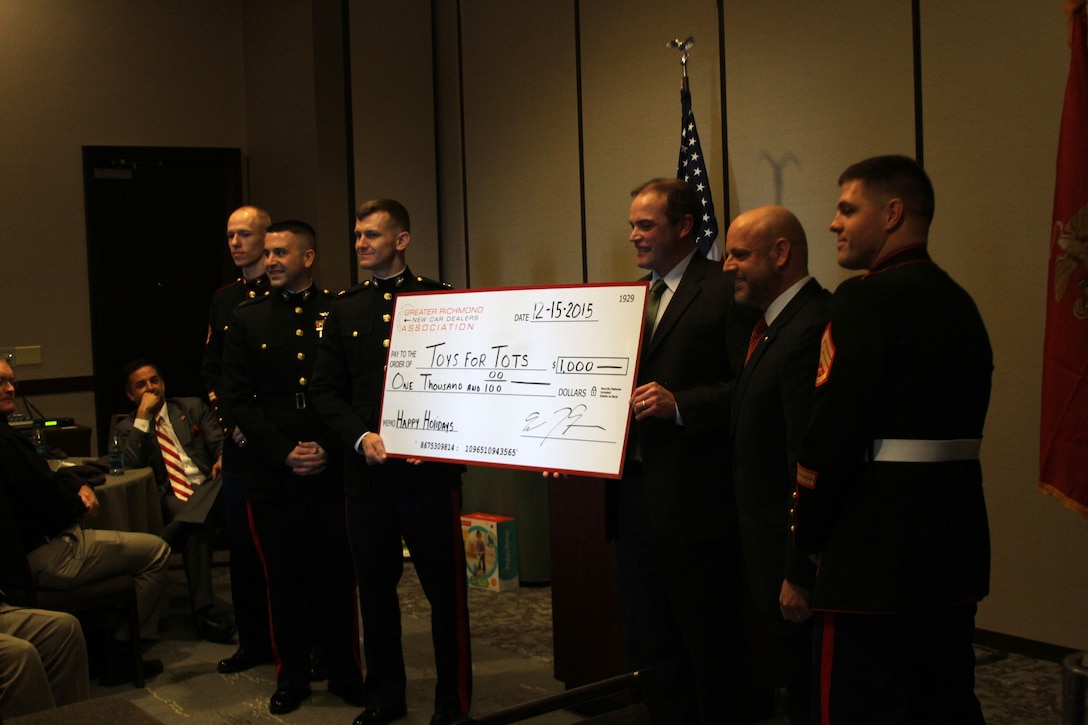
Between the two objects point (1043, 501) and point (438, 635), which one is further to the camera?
point (1043, 501)

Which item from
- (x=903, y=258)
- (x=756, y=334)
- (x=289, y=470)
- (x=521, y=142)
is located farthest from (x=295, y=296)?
(x=521, y=142)

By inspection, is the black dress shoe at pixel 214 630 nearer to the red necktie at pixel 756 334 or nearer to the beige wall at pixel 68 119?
the red necktie at pixel 756 334

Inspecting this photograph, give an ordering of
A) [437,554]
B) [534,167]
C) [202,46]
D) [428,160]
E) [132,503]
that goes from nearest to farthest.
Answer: [437,554] < [132,503] < [534,167] < [428,160] < [202,46]

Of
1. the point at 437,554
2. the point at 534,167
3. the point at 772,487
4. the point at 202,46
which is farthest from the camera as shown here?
the point at 202,46

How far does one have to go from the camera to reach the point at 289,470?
11.7 ft

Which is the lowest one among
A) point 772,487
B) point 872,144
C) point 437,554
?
point 437,554

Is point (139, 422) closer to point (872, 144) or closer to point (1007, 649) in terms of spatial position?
point (872, 144)

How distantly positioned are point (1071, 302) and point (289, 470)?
266cm

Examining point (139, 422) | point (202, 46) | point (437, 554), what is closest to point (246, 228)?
point (139, 422)

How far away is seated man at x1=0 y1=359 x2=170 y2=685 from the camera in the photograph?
3.33 metres

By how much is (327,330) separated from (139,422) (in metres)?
2.00

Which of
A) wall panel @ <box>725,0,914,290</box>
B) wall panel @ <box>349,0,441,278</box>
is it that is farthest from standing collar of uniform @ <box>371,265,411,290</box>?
wall panel @ <box>349,0,441,278</box>

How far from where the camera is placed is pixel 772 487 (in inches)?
88.3

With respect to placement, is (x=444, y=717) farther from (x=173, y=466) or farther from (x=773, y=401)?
(x=173, y=466)
